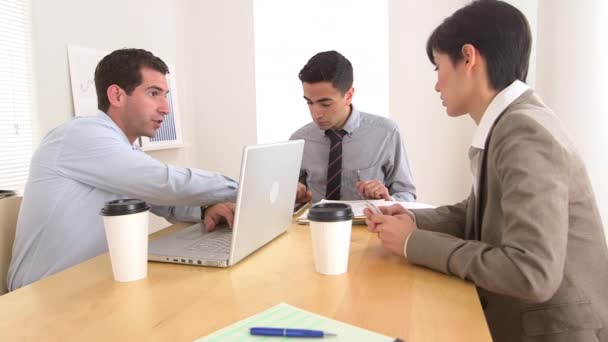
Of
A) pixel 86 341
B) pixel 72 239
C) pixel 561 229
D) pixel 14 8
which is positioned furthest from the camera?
pixel 14 8

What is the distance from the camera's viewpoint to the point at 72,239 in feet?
4.37

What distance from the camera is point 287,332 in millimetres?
664

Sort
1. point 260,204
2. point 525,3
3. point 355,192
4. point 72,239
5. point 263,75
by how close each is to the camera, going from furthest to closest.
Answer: point 263,75, point 525,3, point 355,192, point 72,239, point 260,204

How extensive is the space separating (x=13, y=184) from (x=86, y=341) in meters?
1.65

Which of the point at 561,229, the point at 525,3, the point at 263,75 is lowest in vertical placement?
the point at 561,229

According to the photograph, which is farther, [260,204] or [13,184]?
[13,184]

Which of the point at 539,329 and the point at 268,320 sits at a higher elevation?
the point at 268,320

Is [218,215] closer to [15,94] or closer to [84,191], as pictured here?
[84,191]

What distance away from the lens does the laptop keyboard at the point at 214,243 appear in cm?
113

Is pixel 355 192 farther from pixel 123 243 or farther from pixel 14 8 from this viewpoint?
pixel 14 8

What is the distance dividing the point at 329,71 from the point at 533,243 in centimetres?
138

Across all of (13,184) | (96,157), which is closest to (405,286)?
(96,157)

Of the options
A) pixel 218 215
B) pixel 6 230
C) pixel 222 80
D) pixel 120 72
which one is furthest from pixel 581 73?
pixel 6 230

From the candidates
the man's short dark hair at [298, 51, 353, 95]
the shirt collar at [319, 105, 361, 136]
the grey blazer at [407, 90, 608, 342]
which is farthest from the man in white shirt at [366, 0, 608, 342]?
the shirt collar at [319, 105, 361, 136]
